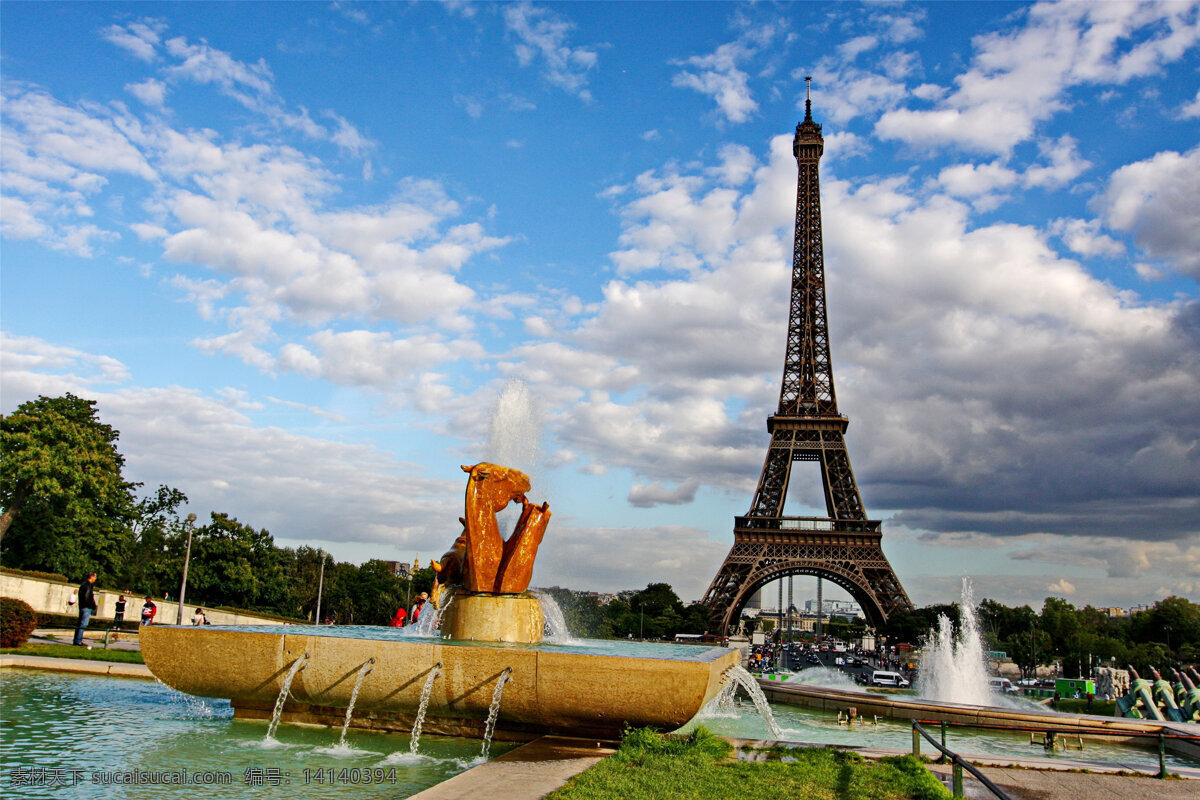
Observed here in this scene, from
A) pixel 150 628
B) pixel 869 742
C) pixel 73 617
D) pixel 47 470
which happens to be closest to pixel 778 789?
pixel 869 742

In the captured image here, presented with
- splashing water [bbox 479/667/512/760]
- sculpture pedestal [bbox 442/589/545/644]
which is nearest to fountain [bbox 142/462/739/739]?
splashing water [bbox 479/667/512/760]

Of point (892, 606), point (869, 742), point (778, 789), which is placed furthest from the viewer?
point (892, 606)

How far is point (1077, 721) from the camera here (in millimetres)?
15078

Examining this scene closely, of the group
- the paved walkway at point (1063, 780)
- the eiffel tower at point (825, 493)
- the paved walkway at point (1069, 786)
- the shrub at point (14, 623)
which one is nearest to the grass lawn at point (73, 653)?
the shrub at point (14, 623)

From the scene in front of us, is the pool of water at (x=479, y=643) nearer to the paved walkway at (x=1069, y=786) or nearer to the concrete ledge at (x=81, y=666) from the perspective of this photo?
the concrete ledge at (x=81, y=666)

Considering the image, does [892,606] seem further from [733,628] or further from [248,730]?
[248,730]

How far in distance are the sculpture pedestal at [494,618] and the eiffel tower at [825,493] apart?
4363 cm

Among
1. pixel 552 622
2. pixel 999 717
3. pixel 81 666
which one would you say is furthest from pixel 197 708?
pixel 999 717

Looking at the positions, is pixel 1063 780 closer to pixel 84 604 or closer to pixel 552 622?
pixel 552 622

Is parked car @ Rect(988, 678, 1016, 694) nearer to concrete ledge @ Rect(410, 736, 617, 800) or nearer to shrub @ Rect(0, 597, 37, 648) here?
concrete ledge @ Rect(410, 736, 617, 800)

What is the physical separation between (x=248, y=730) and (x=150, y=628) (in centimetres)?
204

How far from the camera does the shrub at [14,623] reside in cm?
1781

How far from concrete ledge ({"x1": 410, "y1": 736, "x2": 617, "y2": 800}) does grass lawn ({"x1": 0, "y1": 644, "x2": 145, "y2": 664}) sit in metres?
11.9

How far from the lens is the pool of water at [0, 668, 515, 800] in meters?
7.56
